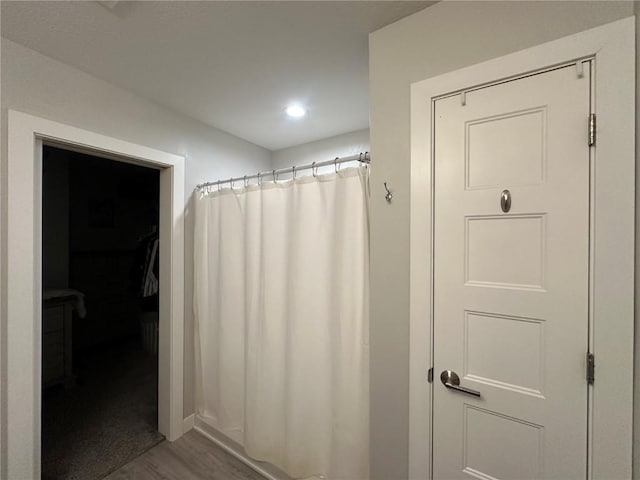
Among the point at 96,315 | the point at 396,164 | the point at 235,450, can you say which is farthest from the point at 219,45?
the point at 96,315

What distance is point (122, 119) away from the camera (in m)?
1.67

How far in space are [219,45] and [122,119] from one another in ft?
2.77

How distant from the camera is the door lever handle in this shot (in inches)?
38.8

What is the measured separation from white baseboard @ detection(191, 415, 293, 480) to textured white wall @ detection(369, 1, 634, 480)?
0.77 m

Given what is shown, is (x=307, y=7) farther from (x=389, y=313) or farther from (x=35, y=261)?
(x=35, y=261)

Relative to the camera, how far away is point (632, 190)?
2.49ft

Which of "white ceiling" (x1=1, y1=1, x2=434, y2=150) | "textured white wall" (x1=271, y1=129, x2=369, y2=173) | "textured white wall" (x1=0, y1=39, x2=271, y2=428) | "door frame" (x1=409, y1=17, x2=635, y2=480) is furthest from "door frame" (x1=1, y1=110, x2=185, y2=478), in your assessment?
"door frame" (x1=409, y1=17, x2=635, y2=480)

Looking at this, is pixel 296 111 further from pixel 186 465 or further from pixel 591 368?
pixel 186 465

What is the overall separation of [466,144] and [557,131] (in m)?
0.25

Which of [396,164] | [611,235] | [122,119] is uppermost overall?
[122,119]

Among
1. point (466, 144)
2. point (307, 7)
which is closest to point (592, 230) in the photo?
point (466, 144)

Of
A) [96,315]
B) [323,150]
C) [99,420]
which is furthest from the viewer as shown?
[96,315]

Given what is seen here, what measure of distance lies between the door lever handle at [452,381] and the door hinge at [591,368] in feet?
1.07

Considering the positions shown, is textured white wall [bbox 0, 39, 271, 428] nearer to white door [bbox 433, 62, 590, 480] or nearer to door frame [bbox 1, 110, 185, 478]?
door frame [bbox 1, 110, 185, 478]
